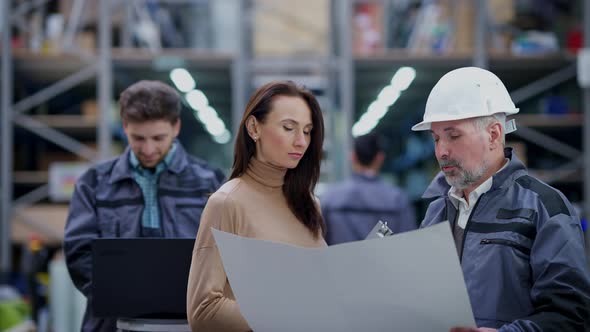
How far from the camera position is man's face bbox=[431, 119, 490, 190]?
206cm

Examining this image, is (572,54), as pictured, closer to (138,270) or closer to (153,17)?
(153,17)

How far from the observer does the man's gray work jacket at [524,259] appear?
1.84m

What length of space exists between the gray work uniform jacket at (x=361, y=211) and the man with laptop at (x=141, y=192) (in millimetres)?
2128

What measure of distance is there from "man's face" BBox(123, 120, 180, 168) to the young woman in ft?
2.31

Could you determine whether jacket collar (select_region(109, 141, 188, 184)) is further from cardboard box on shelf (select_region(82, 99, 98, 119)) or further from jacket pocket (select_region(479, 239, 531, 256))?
cardboard box on shelf (select_region(82, 99, 98, 119))

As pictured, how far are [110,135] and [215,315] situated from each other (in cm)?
623

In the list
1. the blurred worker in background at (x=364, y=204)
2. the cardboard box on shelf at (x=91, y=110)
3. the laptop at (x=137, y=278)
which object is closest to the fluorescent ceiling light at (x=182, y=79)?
the cardboard box on shelf at (x=91, y=110)

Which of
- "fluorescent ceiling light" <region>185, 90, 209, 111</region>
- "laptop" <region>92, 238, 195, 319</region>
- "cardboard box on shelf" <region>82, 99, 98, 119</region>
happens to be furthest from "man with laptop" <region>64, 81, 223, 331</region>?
"fluorescent ceiling light" <region>185, 90, 209, 111</region>

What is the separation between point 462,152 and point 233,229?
682 mm

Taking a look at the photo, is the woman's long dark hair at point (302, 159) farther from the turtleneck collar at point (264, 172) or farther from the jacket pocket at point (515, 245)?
the jacket pocket at point (515, 245)

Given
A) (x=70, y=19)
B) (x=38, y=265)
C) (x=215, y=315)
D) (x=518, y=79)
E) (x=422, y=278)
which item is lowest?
(x=38, y=265)

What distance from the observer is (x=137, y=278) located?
264 centimetres

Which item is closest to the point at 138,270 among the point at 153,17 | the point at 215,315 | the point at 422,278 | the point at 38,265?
the point at 215,315

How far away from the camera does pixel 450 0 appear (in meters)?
8.88
